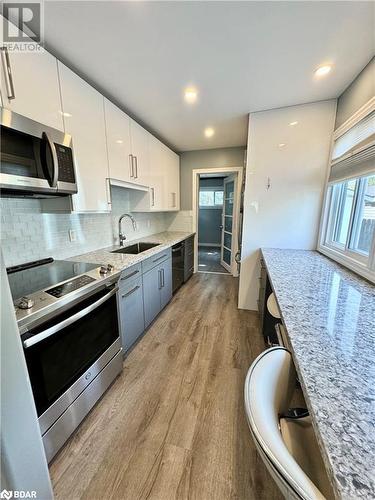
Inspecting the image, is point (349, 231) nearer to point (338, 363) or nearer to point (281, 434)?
point (338, 363)

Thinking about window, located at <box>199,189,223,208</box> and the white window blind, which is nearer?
the white window blind

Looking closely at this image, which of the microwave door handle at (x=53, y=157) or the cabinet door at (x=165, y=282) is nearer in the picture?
the microwave door handle at (x=53, y=157)

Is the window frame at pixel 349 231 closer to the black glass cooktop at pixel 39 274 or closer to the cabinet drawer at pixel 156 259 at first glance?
the cabinet drawer at pixel 156 259

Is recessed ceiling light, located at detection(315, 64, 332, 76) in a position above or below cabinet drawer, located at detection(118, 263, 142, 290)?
above

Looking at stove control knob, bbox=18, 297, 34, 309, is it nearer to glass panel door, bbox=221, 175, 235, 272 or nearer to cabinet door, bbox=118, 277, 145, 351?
cabinet door, bbox=118, 277, 145, 351

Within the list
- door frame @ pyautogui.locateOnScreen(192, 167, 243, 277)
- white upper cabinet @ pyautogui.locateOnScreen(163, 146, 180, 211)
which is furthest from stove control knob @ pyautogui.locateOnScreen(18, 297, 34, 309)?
door frame @ pyautogui.locateOnScreen(192, 167, 243, 277)

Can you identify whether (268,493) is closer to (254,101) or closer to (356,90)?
(356,90)

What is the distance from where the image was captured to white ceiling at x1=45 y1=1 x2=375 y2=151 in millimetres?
1123

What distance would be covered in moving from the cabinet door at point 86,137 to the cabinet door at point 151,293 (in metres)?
0.85

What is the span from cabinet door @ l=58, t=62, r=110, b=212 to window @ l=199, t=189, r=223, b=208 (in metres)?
5.21

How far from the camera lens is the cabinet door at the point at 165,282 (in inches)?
105

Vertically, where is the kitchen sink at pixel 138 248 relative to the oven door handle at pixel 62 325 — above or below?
above

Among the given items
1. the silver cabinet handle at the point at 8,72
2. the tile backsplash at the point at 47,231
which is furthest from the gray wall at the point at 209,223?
the silver cabinet handle at the point at 8,72

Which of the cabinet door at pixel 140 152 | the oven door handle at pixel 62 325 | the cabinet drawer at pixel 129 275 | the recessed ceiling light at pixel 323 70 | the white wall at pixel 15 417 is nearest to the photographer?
the white wall at pixel 15 417
